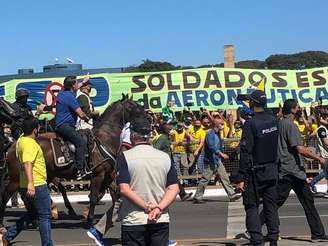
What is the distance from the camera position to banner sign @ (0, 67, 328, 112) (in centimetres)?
2302

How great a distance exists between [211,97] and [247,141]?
1476 cm

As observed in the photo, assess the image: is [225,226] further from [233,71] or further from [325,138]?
[233,71]

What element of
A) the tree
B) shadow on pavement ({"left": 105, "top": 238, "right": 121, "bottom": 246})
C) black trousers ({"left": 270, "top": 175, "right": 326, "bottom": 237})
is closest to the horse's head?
shadow on pavement ({"left": 105, "top": 238, "right": 121, "bottom": 246})

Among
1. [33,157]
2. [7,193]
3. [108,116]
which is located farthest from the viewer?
[108,116]

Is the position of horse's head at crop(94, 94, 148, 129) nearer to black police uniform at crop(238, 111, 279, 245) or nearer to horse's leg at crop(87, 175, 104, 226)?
horse's leg at crop(87, 175, 104, 226)

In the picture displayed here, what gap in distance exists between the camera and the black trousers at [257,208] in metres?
8.45

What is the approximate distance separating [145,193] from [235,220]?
6.84m

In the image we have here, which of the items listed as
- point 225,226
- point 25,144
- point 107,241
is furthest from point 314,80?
point 25,144

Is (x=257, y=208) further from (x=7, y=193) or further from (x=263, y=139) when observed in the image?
(x=7, y=193)

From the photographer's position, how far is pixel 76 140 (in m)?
11.9

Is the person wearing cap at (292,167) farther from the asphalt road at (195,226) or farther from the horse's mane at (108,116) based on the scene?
the horse's mane at (108,116)

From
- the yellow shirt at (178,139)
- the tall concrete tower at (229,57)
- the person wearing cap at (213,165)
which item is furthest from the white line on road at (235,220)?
the tall concrete tower at (229,57)

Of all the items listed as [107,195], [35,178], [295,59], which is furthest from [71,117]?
[295,59]

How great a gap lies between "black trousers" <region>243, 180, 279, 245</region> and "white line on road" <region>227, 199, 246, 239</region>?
1831 mm
